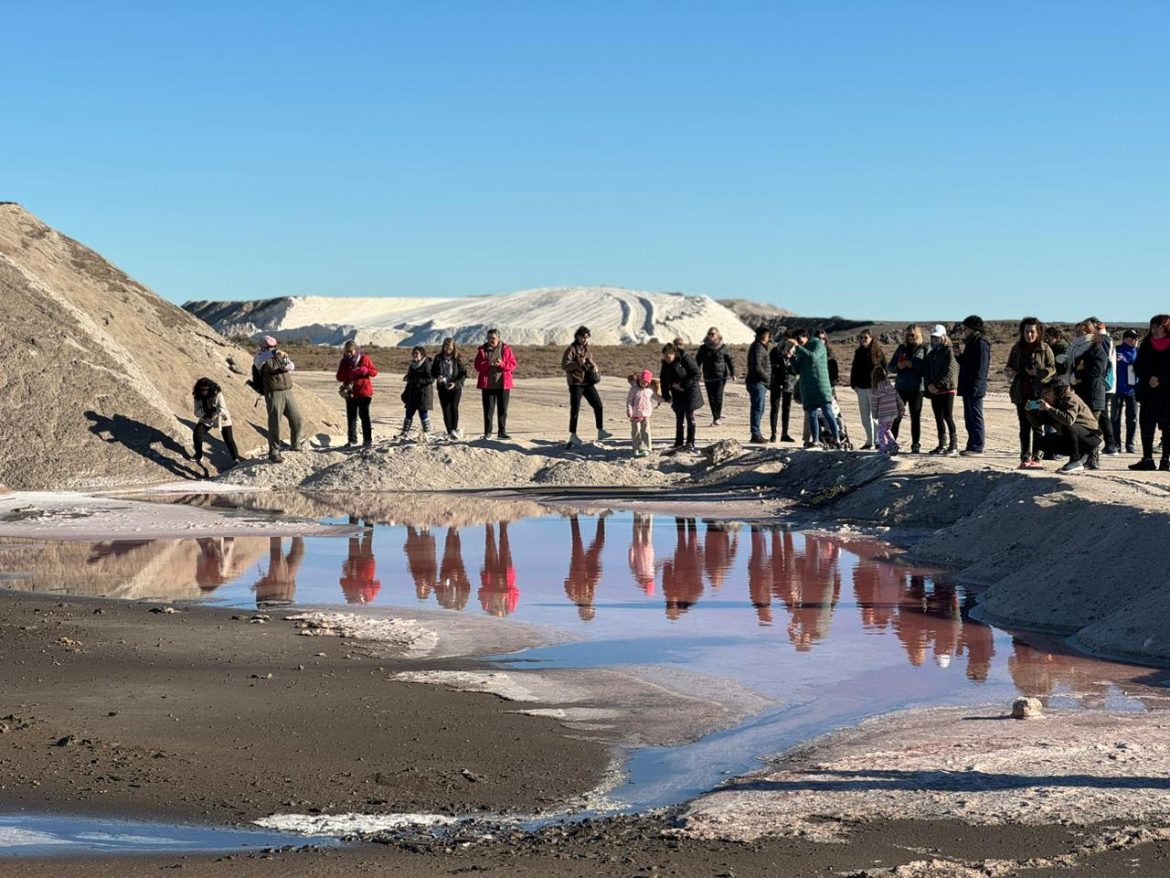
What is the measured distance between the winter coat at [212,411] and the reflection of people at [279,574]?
715 centimetres

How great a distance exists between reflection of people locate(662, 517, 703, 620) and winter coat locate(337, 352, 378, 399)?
7.97m

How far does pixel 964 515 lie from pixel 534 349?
4678 cm

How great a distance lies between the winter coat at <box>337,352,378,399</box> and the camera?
79.4 feet

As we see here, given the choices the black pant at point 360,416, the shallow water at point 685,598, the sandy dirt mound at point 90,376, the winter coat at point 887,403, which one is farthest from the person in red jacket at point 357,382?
the winter coat at point 887,403

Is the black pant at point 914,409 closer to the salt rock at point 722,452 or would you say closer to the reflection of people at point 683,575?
the salt rock at point 722,452

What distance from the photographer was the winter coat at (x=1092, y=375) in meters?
18.1

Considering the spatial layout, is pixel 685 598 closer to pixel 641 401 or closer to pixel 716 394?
pixel 641 401

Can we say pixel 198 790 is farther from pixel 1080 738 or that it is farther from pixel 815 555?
pixel 815 555

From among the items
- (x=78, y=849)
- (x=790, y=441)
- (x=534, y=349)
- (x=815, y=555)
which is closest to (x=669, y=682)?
(x=78, y=849)

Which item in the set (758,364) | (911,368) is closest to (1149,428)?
(911,368)

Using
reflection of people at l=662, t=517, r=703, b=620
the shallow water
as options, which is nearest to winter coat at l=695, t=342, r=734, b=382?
the shallow water

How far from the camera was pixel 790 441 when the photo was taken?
2431 cm

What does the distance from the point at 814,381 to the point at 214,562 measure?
991 centimetres

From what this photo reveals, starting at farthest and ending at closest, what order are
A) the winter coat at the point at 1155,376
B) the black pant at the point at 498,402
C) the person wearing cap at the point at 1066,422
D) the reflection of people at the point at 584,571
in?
the black pant at the point at 498,402 → the person wearing cap at the point at 1066,422 → the winter coat at the point at 1155,376 → the reflection of people at the point at 584,571
